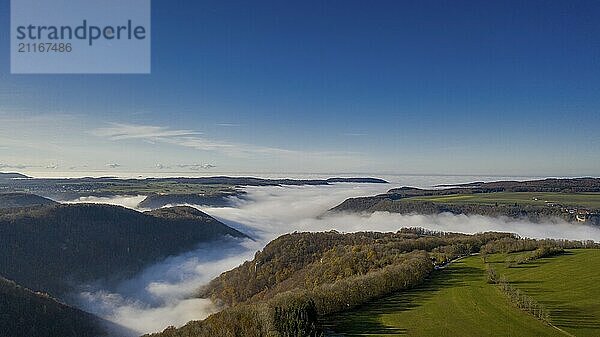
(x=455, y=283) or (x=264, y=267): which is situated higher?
(x=455, y=283)

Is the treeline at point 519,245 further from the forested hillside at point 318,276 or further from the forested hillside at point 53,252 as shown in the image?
the forested hillside at point 53,252

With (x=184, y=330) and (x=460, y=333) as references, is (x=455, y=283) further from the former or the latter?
(x=184, y=330)

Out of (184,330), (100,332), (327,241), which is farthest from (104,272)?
(184,330)

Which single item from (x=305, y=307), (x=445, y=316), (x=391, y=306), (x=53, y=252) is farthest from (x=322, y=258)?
(x=53, y=252)

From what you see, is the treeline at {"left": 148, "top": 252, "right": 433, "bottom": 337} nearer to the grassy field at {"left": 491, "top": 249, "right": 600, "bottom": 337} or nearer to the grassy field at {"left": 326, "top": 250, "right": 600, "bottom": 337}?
the grassy field at {"left": 326, "top": 250, "right": 600, "bottom": 337}

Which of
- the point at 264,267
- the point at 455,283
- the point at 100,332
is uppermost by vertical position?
the point at 455,283

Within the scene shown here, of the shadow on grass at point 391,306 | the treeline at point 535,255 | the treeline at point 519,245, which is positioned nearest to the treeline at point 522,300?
the shadow on grass at point 391,306

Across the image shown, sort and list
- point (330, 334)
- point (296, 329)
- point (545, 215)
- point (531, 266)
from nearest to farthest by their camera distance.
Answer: point (296, 329), point (330, 334), point (531, 266), point (545, 215)

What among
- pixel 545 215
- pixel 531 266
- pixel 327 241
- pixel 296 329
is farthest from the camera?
pixel 545 215

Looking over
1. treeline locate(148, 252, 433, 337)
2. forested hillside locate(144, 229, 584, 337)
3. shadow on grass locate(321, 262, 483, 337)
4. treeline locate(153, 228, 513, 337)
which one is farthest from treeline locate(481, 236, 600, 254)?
treeline locate(148, 252, 433, 337)
